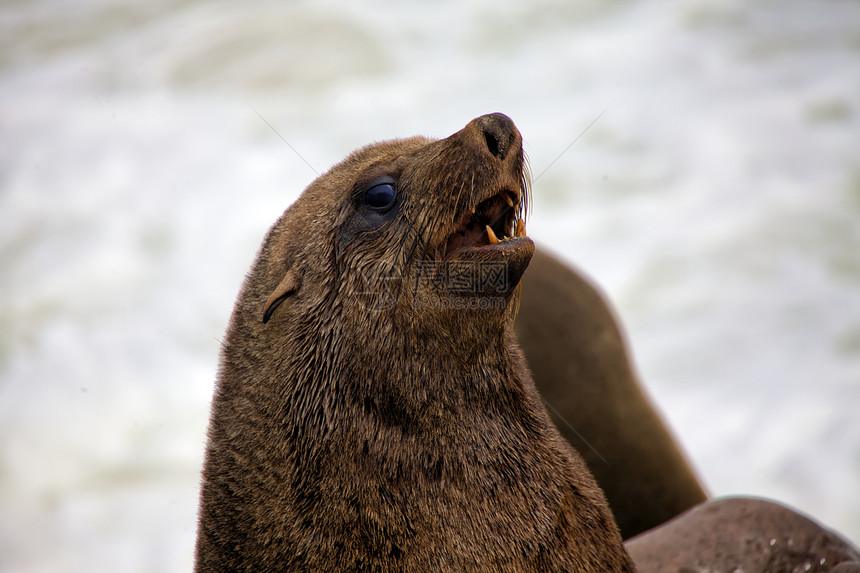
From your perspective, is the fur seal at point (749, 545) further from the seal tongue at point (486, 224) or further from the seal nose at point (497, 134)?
the seal nose at point (497, 134)

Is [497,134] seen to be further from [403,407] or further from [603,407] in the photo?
[603,407]

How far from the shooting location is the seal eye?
2.52 metres

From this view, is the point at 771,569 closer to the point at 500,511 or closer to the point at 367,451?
the point at 500,511

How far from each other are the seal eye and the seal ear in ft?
0.95

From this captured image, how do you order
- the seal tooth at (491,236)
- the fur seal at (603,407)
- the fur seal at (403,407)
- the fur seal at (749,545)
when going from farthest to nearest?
1. the fur seal at (603,407)
2. the fur seal at (749,545)
3. the seal tooth at (491,236)
4. the fur seal at (403,407)

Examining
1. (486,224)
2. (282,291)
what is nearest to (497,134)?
(486,224)

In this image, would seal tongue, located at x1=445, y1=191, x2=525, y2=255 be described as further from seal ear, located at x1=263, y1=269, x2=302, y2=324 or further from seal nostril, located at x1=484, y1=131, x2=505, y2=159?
seal ear, located at x1=263, y1=269, x2=302, y2=324

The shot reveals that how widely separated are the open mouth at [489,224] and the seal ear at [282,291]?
431 millimetres

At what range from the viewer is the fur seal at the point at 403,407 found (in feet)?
7.74

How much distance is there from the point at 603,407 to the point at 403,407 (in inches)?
76.0

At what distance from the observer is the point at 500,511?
240cm

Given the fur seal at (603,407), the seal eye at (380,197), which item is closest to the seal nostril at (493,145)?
the seal eye at (380,197)

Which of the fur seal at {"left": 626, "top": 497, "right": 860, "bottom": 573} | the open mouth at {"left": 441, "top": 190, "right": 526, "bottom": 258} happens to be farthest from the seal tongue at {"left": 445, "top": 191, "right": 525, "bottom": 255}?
the fur seal at {"left": 626, "top": 497, "right": 860, "bottom": 573}

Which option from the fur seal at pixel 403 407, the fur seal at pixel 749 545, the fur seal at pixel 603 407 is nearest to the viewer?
the fur seal at pixel 403 407
